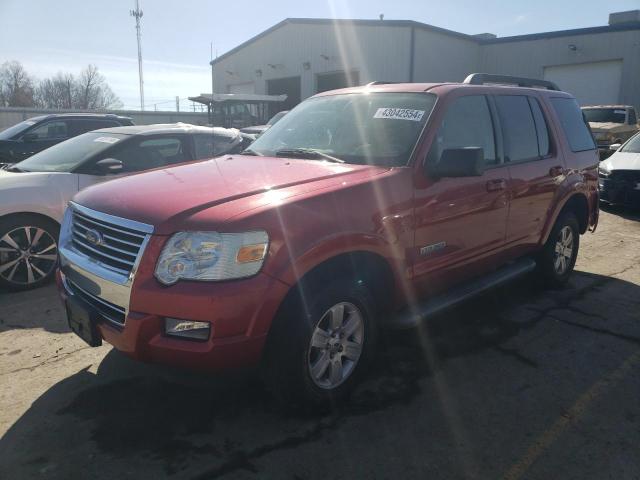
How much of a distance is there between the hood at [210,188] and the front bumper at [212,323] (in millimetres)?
345

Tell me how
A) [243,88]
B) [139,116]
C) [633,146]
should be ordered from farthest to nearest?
[139,116], [243,88], [633,146]

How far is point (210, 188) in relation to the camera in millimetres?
2984

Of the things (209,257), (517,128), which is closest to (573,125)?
(517,128)

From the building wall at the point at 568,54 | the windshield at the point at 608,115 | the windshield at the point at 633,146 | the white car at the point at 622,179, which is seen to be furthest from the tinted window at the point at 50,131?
the building wall at the point at 568,54

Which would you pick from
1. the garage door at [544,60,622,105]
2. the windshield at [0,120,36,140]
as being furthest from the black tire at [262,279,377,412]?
the garage door at [544,60,622,105]

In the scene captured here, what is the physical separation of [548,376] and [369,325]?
4.48 ft

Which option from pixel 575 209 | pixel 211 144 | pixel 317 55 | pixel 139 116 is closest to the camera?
pixel 575 209

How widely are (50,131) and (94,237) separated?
314 inches

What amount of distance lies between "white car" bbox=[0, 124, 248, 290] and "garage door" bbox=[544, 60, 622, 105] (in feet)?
76.9

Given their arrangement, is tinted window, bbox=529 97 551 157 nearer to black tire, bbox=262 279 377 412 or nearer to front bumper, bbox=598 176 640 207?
black tire, bbox=262 279 377 412

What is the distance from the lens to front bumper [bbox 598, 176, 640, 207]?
30.7 feet

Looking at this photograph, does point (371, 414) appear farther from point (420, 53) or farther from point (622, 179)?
point (420, 53)

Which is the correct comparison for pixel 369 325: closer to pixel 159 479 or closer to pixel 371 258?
pixel 371 258

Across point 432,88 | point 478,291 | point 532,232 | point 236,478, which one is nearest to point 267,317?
point 236,478
